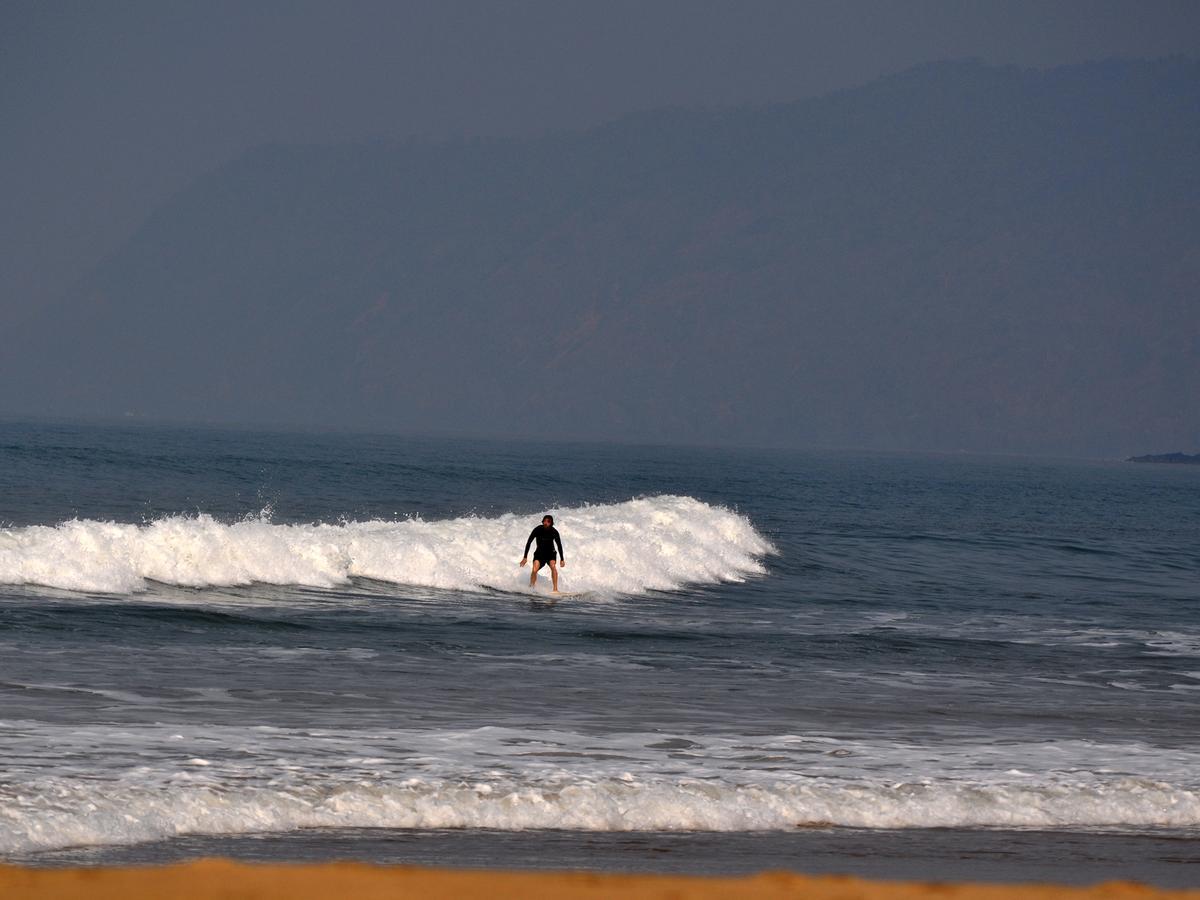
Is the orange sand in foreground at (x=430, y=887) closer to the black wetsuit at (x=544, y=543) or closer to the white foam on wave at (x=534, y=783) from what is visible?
the white foam on wave at (x=534, y=783)

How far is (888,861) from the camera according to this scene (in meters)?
8.50

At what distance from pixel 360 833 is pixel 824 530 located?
3976 centimetres

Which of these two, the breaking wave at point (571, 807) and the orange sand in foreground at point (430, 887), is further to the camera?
the breaking wave at point (571, 807)

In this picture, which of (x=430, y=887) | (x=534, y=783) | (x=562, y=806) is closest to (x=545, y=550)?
(x=534, y=783)

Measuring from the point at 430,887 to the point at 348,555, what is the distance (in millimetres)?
18521

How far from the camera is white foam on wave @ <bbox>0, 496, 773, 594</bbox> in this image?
2109 cm

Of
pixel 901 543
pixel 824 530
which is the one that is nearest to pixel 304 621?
pixel 901 543

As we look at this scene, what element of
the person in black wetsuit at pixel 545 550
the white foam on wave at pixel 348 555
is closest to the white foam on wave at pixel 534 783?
the white foam on wave at pixel 348 555

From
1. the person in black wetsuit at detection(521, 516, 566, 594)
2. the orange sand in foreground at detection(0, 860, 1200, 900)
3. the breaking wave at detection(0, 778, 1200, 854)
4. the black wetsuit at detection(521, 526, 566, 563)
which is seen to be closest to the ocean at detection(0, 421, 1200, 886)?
the breaking wave at detection(0, 778, 1200, 854)

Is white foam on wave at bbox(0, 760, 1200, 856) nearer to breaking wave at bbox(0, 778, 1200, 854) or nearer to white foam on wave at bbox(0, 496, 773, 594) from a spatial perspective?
breaking wave at bbox(0, 778, 1200, 854)

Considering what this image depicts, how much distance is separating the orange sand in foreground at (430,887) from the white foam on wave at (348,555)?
14287 millimetres

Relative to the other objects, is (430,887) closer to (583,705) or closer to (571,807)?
(571,807)

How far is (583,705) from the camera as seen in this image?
13180mm

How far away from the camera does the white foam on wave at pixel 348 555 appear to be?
69.2ft
